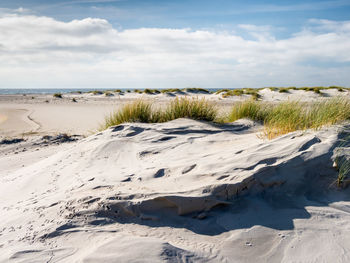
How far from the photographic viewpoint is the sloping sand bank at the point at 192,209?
220cm

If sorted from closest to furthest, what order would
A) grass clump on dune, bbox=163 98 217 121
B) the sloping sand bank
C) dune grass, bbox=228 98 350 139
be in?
1. the sloping sand bank
2. dune grass, bbox=228 98 350 139
3. grass clump on dune, bbox=163 98 217 121

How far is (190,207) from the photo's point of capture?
2707 mm

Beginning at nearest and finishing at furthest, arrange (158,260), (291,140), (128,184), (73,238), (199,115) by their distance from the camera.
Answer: (158,260) < (73,238) < (128,184) < (291,140) < (199,115)

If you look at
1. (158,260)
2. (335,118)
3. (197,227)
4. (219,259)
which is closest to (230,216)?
(197,227)

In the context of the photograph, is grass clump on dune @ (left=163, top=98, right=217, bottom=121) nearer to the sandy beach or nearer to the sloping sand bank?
the sandy beach

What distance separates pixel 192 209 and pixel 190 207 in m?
0.03

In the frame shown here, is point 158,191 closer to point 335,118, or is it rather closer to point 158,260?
point 158,260

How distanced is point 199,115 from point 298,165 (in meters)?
3.70

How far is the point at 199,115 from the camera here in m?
6.75

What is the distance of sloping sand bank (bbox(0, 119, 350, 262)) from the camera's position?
7.21 feet

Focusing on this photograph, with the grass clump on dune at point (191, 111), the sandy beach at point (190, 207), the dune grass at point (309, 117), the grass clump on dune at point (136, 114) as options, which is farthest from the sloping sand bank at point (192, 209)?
the grass clump on dune at point (136, 114)

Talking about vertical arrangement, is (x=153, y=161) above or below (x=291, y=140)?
below

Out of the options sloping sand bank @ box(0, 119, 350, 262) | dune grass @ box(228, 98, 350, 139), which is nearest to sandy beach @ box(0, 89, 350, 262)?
sloping sand bank @ box(0, 119, 350, 262)

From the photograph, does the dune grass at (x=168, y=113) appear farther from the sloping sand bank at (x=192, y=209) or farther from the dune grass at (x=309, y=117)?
the sloping sand bank at (x=192, y=209)
